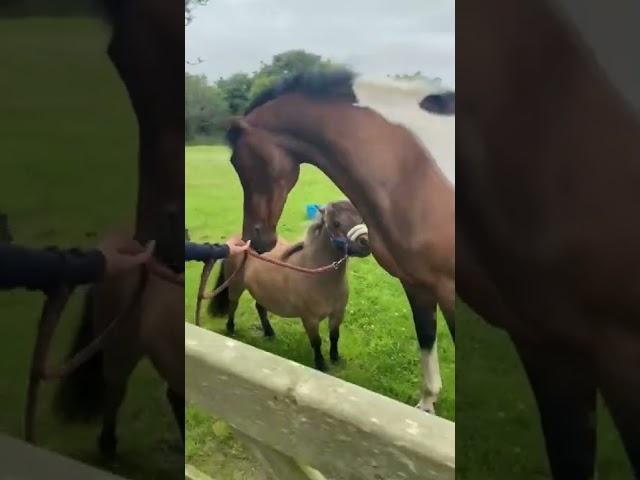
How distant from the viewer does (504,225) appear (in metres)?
1.94

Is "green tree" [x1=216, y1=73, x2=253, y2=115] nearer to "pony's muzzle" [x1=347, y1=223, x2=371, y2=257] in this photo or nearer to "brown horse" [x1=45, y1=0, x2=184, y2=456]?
"brown horse" [x1=45, y1=0, x2=184, y2=456]


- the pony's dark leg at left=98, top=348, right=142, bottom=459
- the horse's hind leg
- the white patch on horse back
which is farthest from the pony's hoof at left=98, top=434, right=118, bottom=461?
the white patch on horse back

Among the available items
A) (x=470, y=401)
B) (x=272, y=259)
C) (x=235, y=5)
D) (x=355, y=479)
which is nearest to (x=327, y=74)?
(x=235, y=5)

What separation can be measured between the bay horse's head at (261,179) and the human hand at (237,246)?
0.07 ft

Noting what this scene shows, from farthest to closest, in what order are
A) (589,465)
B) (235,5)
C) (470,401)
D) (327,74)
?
1. (235,5)
2. (327,74)
3. (470,401)
4. (589,465)

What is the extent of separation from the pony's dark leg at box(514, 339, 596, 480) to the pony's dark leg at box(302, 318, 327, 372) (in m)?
0.70

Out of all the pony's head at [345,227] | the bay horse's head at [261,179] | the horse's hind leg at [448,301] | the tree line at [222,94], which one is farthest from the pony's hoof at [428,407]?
the tree line at [222,94]

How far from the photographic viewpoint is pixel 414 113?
2234 mm

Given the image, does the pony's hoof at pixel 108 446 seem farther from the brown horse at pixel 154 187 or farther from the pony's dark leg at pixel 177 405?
the pony's dark leg at pixel 177 405

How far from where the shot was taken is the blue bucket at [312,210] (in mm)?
2457

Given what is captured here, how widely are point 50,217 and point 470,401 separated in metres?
1.64

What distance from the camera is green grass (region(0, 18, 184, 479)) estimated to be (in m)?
2.81

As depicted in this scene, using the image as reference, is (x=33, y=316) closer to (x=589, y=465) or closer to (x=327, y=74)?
(x=327, y=74)

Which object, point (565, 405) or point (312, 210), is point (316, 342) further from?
point (565, 405)
